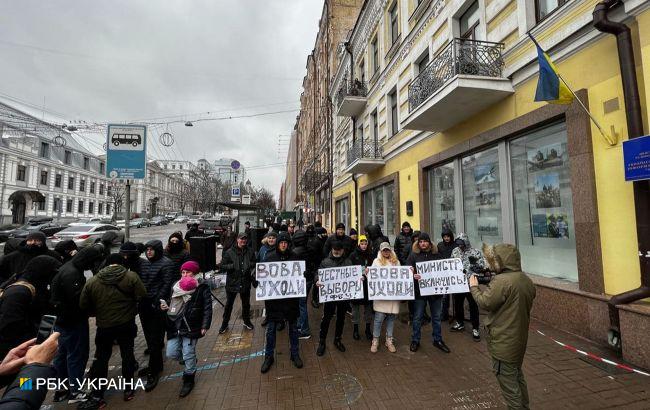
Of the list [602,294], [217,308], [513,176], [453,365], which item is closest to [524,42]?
[513,176]

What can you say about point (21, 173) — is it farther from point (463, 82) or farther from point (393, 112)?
point (463, 82)

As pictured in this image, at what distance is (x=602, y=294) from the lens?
15.0 ft

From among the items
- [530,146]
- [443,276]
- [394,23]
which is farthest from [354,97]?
[443,276]

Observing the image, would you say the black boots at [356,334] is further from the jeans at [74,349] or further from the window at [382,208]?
the window at [382,208]

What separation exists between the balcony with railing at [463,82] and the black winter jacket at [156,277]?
21.5ft

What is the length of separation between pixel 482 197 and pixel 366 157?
676 centimetres

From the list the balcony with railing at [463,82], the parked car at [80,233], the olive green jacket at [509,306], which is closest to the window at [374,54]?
the balcony with railing at [463,82]

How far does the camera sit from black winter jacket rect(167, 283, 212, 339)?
3.82 metres

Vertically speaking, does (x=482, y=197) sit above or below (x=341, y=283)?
above

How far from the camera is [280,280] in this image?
4676 millimetres

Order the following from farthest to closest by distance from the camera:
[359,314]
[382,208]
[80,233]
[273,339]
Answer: [80,233], [382,208], [359,314], [273,339]

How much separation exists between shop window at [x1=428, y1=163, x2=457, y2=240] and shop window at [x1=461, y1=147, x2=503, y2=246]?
0.55m

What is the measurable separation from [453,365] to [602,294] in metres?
2.61

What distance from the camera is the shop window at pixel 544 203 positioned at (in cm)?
555
